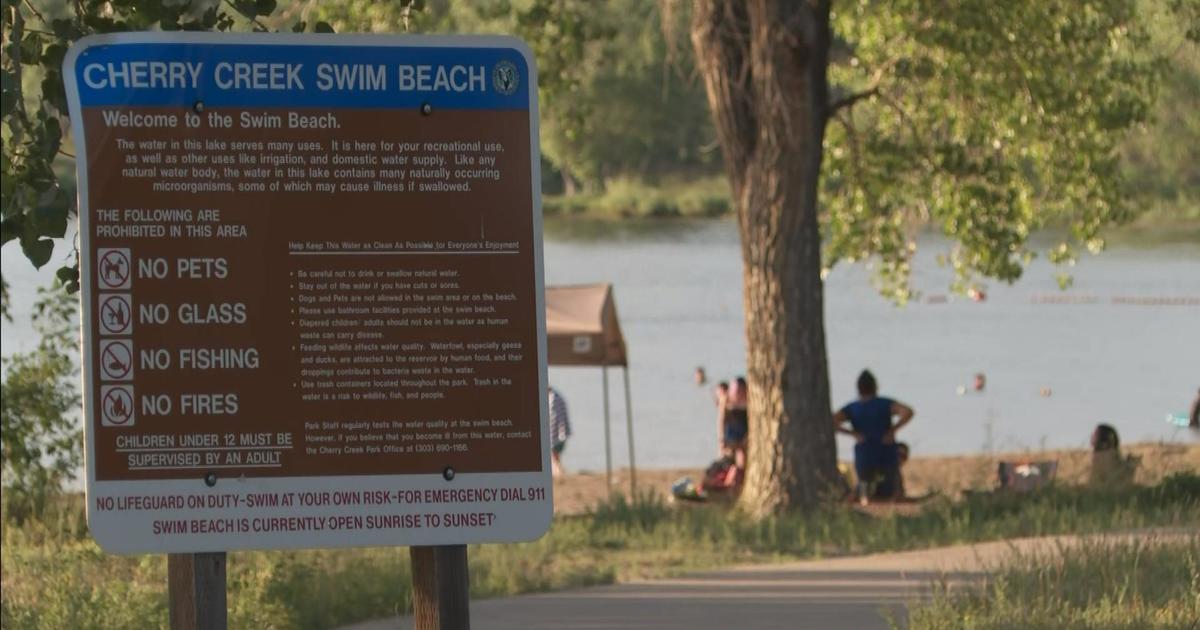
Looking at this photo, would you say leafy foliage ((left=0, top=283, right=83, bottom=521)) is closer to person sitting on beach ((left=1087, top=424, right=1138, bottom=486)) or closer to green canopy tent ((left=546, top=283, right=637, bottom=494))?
green canopy tent ((left=546, top=283, right=637, bottom=494))

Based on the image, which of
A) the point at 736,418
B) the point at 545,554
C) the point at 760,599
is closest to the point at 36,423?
the point at 545,554

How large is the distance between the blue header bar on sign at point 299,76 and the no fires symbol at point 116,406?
2.35 ft

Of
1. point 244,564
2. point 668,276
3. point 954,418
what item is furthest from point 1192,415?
point 668,276

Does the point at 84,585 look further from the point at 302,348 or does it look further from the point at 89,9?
the point at 302,348

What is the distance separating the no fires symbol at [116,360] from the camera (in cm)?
477

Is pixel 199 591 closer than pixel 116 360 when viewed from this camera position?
No

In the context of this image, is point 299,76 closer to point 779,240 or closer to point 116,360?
point 116,360

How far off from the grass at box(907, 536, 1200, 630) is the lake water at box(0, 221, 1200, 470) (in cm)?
1076

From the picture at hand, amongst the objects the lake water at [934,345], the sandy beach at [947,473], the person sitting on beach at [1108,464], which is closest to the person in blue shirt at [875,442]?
the sandy beach at [947,473]

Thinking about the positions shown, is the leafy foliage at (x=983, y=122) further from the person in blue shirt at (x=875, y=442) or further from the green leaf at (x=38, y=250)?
the green leaf at (x=38, y=250)

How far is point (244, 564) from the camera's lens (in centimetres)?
980

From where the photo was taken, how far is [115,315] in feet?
15.8

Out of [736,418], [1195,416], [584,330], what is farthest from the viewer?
[1195,416]

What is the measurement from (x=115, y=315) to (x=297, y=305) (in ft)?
1.46
